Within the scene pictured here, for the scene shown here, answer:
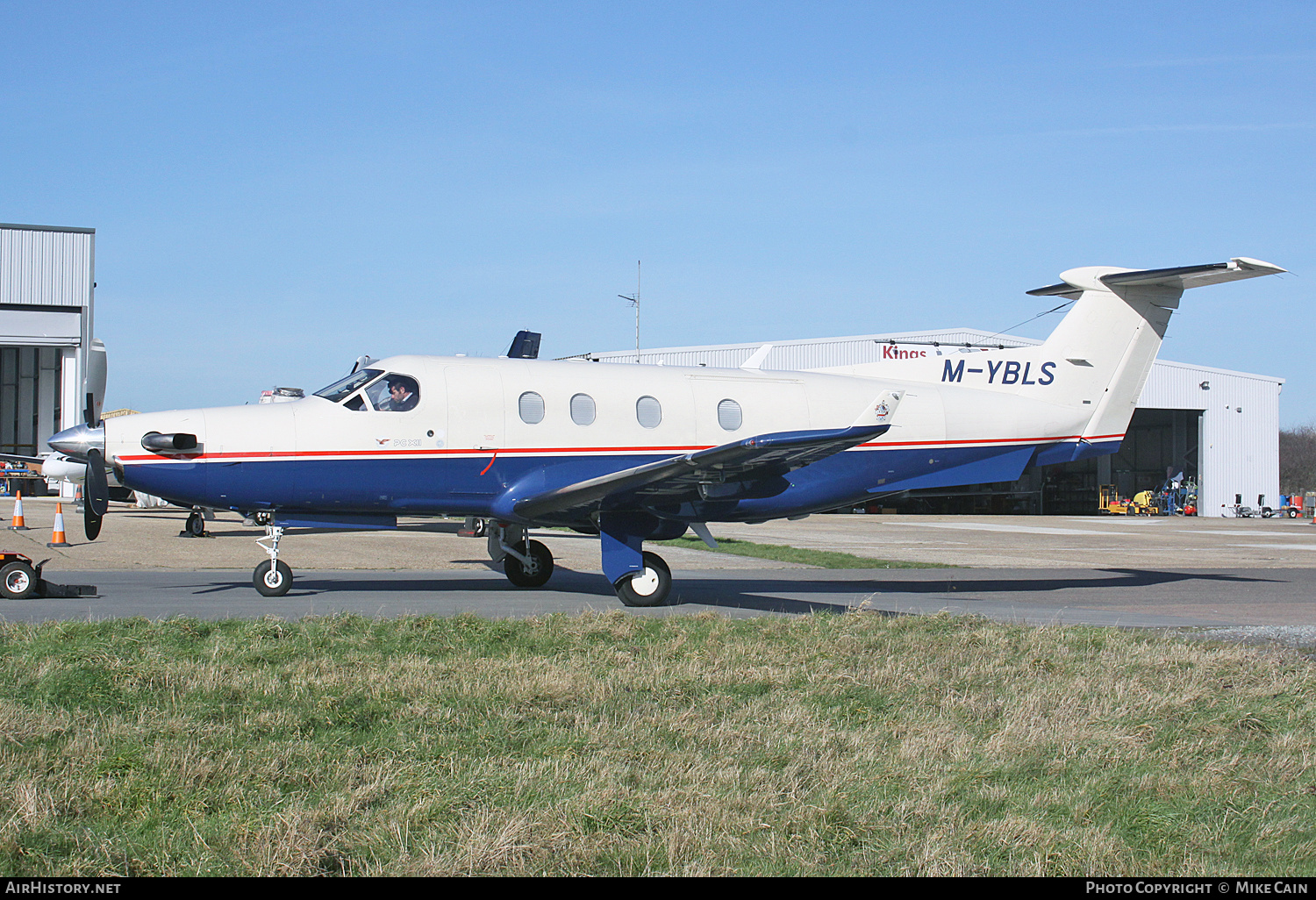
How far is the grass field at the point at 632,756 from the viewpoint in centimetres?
416

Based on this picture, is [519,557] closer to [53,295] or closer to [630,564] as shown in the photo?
[630,564]

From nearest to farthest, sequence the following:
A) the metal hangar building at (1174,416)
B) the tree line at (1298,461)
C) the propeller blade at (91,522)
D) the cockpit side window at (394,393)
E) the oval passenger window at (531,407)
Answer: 1. the propeller blade at (91,522)
2. the cockpit side window at (394,393)
3. the oval passenger window at (531,407)
4. the metal hangar building at (1174,416)
5. the tree line at (1298,461)

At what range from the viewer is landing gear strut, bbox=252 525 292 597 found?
496 inches

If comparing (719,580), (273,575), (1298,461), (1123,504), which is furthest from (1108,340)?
(1298,461)

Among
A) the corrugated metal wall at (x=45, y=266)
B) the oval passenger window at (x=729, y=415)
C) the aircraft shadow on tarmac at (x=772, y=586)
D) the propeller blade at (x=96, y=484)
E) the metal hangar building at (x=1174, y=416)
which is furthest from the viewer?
the metal hangar building at (x=1174, y=416)

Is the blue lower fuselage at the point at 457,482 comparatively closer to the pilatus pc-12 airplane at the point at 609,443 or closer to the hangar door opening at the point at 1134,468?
the pilatus pc-12 airplane at the point at 609,443

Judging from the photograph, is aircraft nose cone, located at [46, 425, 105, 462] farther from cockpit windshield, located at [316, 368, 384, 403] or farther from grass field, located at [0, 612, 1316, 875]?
grass field, located at [0, 612, 1316, 875]

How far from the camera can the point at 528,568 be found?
1470cm

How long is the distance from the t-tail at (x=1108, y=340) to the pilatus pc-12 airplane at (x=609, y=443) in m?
0.04

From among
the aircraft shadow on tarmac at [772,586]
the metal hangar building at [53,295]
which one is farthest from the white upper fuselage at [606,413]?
the metal hangar building at [53,295]

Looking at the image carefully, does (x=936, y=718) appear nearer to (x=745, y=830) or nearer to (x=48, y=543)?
(x=745, y=830)

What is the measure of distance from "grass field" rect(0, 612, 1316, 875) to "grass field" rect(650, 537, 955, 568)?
411 inches

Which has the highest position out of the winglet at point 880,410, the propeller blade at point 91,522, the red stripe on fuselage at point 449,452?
the winglet at point 880,410
